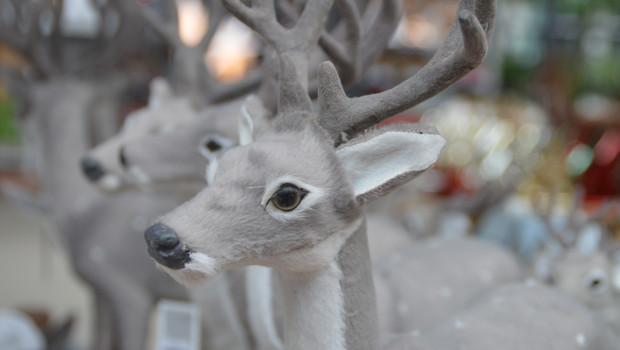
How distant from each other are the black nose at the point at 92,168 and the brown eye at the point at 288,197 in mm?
858

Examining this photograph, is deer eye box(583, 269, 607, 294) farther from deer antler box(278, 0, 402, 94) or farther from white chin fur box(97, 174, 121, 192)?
white chin fur box(97, 174, 121, 192)

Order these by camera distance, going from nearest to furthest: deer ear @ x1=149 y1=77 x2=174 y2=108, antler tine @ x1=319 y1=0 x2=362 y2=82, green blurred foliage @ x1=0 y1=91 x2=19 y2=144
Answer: antler tine @ x1=319 y1=0 x2=362 y2=82, deer ear @ x1=149 y1=77 x2=174 y2=108, green blurred foliage @ x1=0 y1=91 x2=19 y2=144

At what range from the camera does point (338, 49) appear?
3.43 feet

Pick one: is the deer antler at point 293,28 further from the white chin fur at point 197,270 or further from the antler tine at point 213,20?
the antler tine at point 213,20

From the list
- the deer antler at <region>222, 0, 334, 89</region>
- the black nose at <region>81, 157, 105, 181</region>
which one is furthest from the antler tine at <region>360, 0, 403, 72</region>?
the black nose at <region>81, 157, 105, 181</region>

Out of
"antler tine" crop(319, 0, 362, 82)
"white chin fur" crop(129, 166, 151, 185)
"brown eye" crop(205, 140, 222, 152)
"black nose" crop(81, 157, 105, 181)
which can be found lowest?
"white chin fur" crop(129, 166, 151, 185)

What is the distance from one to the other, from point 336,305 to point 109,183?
914mm

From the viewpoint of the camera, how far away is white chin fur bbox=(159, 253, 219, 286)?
0.68 m

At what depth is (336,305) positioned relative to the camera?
770mm

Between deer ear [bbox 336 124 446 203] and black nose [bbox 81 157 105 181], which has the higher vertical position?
black nose [bbox 81 157 105 181]

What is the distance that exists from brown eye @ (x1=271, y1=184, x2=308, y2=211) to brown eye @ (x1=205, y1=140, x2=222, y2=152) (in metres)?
0.57

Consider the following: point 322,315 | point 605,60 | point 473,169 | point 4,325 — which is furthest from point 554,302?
point 605,60

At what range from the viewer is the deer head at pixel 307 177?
689 mm

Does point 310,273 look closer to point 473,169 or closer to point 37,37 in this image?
point 37,37
